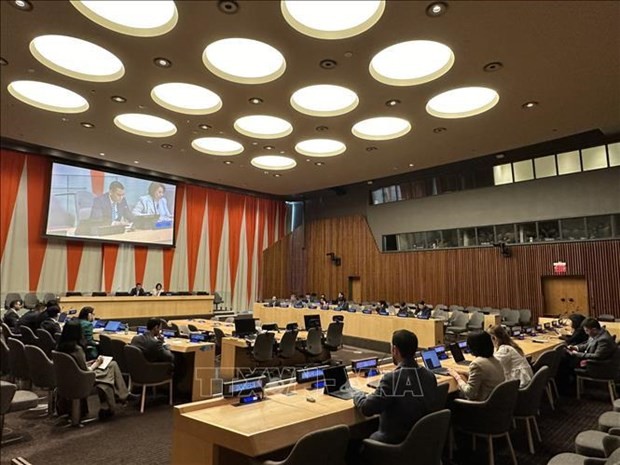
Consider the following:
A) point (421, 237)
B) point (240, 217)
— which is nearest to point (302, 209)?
point (240, 217)

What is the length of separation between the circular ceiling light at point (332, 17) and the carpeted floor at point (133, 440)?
5085mm

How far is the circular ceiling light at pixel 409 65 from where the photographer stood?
21.1 feet

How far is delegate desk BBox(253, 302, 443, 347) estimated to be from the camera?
8.23 metres

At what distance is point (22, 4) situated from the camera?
4.76m

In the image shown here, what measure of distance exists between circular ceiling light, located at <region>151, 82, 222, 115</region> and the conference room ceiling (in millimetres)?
201

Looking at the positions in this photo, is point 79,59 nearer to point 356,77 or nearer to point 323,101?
point 323,101

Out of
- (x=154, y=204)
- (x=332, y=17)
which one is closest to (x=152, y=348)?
(x=332, y=17)

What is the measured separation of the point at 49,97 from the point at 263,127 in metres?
4.54

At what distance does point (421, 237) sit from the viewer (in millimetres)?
14734

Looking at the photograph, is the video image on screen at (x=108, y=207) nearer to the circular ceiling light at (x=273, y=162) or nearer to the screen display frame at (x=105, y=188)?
the screen display frame at (x=105, y=188)

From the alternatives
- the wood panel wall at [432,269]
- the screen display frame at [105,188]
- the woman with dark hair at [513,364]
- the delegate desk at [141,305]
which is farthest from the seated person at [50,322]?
the wood panel wall at [432,269]

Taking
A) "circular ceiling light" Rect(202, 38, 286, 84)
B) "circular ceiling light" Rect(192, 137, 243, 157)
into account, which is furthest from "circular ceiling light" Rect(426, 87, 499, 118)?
"circular ceiling light" Rect(192, 137, 243, 157)

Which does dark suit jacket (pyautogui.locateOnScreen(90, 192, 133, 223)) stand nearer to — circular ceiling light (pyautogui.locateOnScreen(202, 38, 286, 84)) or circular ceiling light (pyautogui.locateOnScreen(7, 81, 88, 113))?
circular ceiling light (pyautogui.locateOnScreen(7, 81, 88, 113))

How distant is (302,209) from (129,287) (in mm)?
8755
